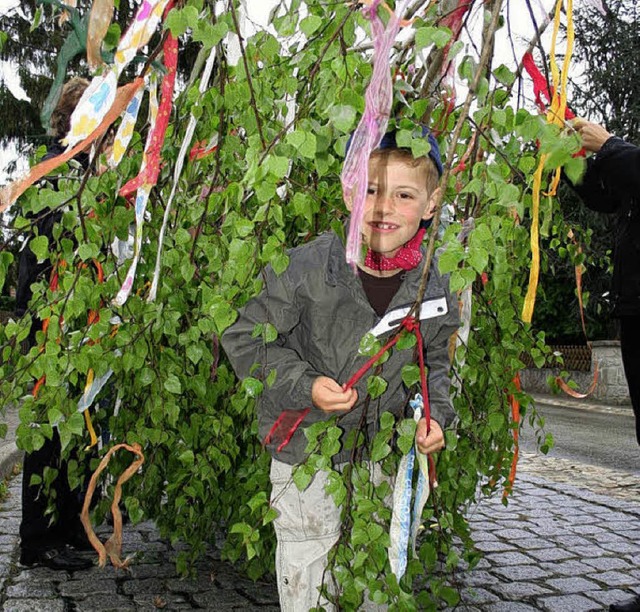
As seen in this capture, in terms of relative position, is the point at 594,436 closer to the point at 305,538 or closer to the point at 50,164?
the point at 305,538

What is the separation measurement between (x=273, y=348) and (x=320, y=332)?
0.43ft

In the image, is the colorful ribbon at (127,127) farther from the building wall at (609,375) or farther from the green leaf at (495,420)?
the building wall at (609,375)

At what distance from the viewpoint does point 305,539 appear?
6.26ft

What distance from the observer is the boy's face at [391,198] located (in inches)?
70.7

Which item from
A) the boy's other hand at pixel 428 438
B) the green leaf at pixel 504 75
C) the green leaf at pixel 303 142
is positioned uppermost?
the green leaf at pixel 504 75

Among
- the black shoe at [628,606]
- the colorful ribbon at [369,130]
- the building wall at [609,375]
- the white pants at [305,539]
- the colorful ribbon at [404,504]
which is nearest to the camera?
the colorful ribbon at [369,130]

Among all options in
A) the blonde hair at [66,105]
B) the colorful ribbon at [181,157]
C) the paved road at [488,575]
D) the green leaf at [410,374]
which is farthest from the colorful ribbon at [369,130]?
the blonde hair at [66,105]

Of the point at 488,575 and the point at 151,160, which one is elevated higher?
the point at 151,160

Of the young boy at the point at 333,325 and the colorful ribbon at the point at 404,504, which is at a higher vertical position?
the young boy at the point at 333,325

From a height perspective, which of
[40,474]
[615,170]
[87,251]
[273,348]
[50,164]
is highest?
[615,170]

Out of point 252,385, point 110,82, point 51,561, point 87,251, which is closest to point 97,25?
point 110,82

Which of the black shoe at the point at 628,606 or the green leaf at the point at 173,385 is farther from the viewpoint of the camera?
the black shoe at the point at 628,606

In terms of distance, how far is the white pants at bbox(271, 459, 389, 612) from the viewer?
6.16 ft

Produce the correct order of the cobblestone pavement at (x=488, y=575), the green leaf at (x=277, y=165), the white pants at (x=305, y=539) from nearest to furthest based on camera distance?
the green leaf at (x=277, y=165) < the white pants at (x=305, y=539) < the cobblestone pavement at (x=488, y=575)
